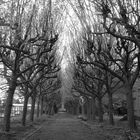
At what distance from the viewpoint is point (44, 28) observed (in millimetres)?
16125

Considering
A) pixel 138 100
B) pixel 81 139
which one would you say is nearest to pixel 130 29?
pixel 81 139

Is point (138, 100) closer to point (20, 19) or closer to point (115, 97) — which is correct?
point (115, 97)

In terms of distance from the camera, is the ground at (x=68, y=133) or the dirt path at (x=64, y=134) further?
the dirt path at (x=64, y=134)

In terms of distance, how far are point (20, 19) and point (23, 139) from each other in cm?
661

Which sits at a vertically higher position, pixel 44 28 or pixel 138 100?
pixel 44 28

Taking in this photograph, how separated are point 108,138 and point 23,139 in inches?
179

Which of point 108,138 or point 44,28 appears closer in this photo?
point 108,138

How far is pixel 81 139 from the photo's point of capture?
13.9 metres

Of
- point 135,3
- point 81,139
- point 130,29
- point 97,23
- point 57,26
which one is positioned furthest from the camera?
point 57,26

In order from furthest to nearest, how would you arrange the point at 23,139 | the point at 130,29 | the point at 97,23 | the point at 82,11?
the point at 97,23
the point at 82,11
the point at 23,139
the point at 130,29

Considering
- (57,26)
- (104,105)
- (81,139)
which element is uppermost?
(57,26)

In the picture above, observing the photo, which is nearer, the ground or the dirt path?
the ground

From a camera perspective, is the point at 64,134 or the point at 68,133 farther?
the point at 68,133

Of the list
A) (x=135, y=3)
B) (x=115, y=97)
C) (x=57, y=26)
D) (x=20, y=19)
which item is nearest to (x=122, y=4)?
(x=135, y=3)
